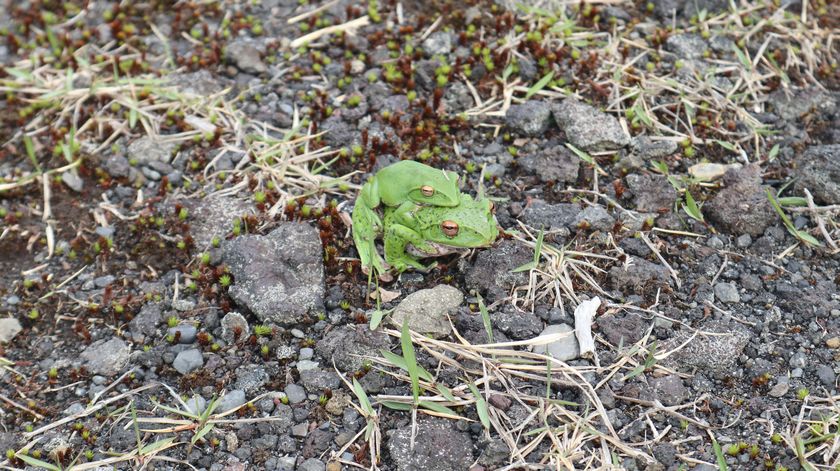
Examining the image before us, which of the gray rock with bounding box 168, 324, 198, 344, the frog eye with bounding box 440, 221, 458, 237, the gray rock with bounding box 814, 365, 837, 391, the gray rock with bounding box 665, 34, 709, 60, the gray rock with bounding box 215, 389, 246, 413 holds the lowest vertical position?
the gray rock with bounding box 215, 389, 246, 413

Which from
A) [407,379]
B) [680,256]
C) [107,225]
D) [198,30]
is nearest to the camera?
[407,379]

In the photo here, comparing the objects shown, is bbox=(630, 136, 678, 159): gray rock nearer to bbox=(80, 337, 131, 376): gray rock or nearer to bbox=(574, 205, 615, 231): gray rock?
bbox=(574, 205, 615, 231): gray rock

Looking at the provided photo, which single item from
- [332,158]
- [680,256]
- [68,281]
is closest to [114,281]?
[68,281]

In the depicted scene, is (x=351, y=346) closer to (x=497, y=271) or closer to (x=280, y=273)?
(x=280, y=273)

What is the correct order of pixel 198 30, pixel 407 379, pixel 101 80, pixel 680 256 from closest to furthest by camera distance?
pixel 407 379 → pixel 680 256 → pixel 101 80 → pixel 198 30

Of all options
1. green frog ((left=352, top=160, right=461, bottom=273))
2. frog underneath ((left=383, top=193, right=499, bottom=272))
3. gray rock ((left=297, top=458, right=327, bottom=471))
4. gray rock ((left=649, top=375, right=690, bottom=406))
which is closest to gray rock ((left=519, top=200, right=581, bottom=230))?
frog underneath ((left=383, top=193, right=499, bottom=272))

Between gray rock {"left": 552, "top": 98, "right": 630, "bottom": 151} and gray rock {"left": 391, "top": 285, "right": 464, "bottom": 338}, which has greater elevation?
gray rock {"left": 552, "top": 98, "right": 630, "bottom": 151}

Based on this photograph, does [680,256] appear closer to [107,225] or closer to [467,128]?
[467,128]
